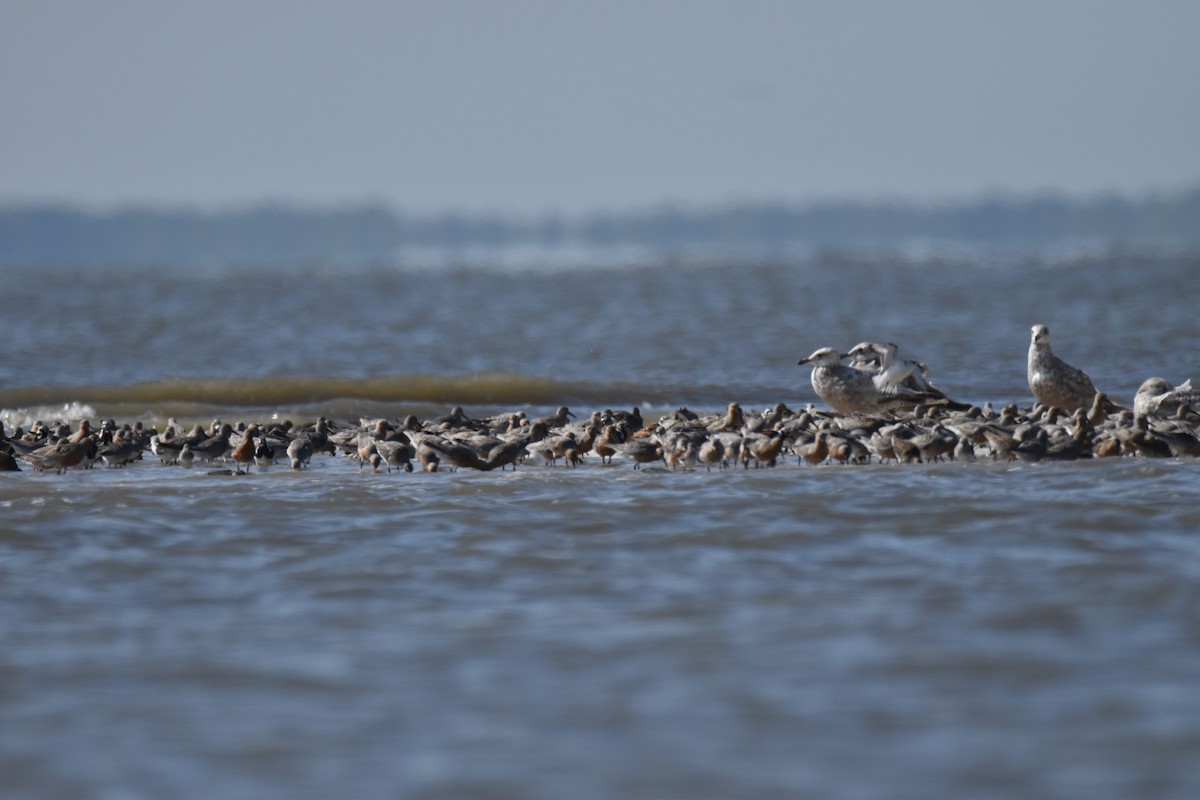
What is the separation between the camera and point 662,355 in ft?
98.3

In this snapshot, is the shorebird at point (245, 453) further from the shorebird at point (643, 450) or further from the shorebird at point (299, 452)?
the shorebird at point (643, 450)

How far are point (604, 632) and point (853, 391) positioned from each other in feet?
28.6

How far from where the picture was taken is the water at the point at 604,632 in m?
6.01

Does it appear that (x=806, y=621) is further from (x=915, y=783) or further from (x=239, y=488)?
(x=239, y=488)

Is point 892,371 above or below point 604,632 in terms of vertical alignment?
above

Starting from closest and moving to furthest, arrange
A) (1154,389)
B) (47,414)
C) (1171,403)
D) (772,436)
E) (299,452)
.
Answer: (772,436) → (299,452) → (1171,403) → (1154,389) → (47,414)

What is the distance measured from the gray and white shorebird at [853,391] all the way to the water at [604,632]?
3105 mm

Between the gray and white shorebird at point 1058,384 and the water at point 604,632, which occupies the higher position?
the gray and white shorebird at point 1058,384

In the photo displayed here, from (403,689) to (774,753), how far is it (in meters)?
1.79

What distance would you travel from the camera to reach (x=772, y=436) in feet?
46.1

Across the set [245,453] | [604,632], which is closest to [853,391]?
[245,453]

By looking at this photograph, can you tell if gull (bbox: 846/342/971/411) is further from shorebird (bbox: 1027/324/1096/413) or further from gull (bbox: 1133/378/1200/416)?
gull (bbox: 1133/378/1200/416)

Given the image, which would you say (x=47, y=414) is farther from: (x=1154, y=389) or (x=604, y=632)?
(x=604, y=632)

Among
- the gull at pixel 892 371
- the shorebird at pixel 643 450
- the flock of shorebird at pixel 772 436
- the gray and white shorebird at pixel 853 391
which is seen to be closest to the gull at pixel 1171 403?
the flock of shorebird at pixel 772 436
